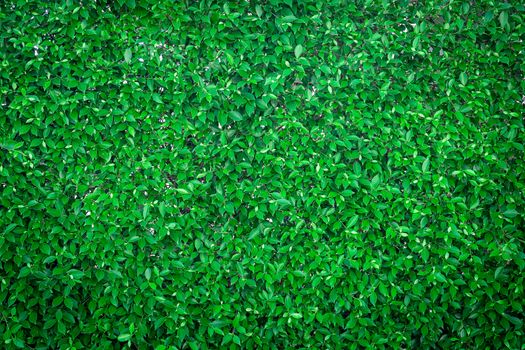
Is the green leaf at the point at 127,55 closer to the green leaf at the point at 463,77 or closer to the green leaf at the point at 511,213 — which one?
the green leaf at the point at 463,77

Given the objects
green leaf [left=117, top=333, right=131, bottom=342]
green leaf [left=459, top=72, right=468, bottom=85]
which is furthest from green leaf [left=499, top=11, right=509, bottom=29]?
green leaf [left=117, top=333, right=131, bottom=342]

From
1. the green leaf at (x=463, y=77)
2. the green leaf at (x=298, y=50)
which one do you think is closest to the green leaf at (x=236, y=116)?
the green leaf at (x=298, y=50)

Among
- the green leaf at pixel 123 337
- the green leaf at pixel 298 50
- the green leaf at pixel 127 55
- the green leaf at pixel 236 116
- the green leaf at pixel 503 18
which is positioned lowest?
the green leaf at pixel 123 337

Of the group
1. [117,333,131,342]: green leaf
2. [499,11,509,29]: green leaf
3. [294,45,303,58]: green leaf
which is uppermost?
[499,11,509,29]: green leaf

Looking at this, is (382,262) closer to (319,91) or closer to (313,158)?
(313,158)

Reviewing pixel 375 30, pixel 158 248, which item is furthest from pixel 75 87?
pixel 375 30

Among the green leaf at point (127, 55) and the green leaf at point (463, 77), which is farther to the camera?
the green leaf at point (463, 77)

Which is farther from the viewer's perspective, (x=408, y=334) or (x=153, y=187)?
(x=408, y=334)

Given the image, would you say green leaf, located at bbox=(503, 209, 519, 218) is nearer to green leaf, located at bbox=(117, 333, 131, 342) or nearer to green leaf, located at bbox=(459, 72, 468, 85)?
green leaf, located at bbox=(459, 72, 468, 85)

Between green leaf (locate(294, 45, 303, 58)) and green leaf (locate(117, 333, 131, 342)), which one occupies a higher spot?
green leaf (locate(294, 45, 303, 58))
